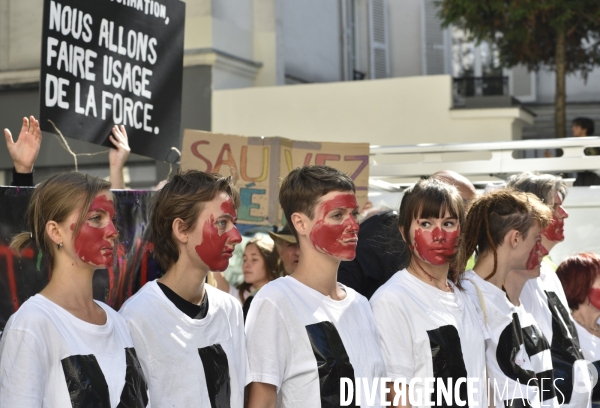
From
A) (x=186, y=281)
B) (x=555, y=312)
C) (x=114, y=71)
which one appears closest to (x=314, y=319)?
(x=186, y=281)

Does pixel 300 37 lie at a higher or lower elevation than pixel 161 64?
higher

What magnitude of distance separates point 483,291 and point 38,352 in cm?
206

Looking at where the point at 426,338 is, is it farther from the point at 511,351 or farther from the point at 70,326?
the point at 70,326

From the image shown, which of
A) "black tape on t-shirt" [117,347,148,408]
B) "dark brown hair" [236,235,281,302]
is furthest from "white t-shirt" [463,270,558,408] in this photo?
"dark brown hair" [236,235,281,302]

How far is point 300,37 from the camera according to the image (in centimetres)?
1488

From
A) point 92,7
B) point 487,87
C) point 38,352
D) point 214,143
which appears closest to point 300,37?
point 487,87

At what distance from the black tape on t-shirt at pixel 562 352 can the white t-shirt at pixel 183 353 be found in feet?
6.16

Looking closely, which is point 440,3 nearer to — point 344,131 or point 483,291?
point 344,131

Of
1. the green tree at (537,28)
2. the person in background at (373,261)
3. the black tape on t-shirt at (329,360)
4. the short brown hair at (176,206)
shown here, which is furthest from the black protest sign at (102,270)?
the green tree at (537,28)

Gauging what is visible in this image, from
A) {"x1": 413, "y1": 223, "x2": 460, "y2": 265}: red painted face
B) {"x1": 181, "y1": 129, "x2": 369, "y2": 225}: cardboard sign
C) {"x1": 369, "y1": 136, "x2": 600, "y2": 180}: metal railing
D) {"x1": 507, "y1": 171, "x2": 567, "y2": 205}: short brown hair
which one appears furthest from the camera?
{"x1": 369, "y1": 136, "x2": 600, "y2": 180}: metal railing

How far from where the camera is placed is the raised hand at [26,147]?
3986 millimetres

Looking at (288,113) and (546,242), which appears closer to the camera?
(546,242)

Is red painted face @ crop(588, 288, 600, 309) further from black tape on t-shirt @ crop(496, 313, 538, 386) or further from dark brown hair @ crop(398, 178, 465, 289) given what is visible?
dark brown hair @ crop(398, 178, 465, 289)

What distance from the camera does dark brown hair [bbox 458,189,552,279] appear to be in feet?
13.8
